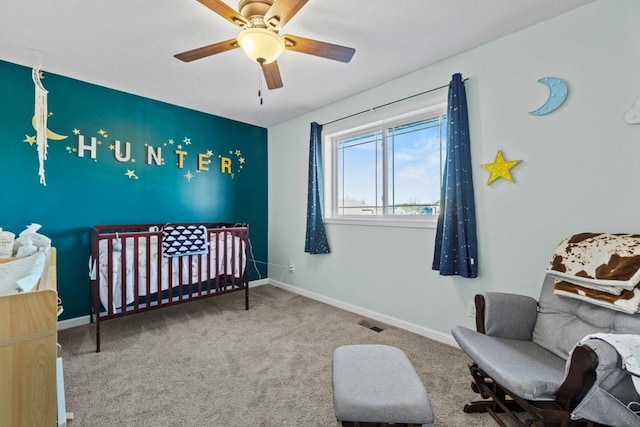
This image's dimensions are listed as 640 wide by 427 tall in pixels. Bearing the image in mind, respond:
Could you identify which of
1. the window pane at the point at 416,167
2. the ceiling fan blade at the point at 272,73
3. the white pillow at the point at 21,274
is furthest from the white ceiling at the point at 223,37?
the white pillow at the point at 21,274

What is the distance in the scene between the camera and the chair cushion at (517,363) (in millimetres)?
1094

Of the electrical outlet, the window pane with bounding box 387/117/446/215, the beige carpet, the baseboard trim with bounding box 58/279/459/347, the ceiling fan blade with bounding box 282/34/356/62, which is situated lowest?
the beige carpet

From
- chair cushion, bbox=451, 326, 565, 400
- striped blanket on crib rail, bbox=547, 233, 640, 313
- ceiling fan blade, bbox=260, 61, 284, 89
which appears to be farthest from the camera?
ceiling fan blade, bbox=260, 61, 284, 89

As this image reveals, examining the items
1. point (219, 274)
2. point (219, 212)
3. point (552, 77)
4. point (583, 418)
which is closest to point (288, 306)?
point (219, 274)

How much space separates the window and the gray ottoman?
145 cm

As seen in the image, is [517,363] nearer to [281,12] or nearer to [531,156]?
[531,156]

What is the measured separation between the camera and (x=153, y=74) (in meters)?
A: 2.48

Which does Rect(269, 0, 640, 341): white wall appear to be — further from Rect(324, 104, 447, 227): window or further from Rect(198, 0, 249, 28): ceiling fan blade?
Rect(198, 0, 249, 28): ceiling fan blade

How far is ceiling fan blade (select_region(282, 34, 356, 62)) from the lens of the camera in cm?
158

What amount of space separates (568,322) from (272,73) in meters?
2.25

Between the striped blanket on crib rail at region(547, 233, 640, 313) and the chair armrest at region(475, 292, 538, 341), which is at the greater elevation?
the striped blanket on crib rail at region(547, 233, 640, 313)

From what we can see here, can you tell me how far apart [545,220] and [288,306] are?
2434mm

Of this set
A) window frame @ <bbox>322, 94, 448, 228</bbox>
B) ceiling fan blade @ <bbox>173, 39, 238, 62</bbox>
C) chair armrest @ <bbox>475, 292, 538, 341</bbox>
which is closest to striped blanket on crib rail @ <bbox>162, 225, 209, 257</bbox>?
window frame @ <bbox>322, 94, 448, 228</bbox>

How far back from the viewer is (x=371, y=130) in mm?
2914
